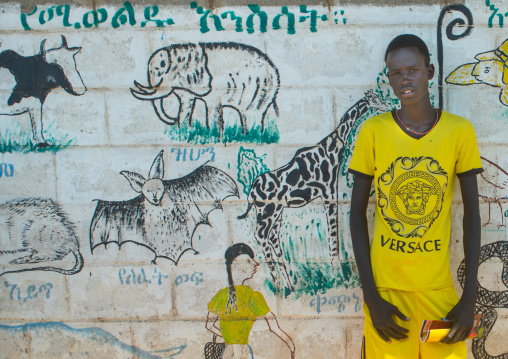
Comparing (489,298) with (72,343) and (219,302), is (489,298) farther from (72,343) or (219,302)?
(72,343)

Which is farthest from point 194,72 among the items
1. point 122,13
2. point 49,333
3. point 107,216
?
point 49,333

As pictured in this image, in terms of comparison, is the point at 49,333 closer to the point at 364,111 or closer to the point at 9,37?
the point at 9,37

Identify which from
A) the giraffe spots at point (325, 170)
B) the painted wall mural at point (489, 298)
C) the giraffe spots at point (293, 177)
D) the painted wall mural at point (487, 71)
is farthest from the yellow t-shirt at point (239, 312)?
the painted wall mural at point (487, 71)

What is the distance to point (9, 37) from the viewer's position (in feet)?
8.22

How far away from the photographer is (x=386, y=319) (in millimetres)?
1989

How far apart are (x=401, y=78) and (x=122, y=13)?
4.87 feet

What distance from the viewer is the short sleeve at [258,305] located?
2564mm

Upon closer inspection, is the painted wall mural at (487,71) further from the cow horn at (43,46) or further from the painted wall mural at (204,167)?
the cow horn at (43,46)

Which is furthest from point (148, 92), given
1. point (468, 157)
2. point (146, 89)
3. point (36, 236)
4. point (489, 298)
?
point (489, 298)

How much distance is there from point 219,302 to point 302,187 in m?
0.79

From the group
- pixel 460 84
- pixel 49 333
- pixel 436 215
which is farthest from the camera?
pixel 49 333

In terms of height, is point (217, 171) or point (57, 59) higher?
point (57, 59)

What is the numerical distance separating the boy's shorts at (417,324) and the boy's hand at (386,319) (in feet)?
0.13

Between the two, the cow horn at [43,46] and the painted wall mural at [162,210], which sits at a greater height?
the cow horn at [43,46]
